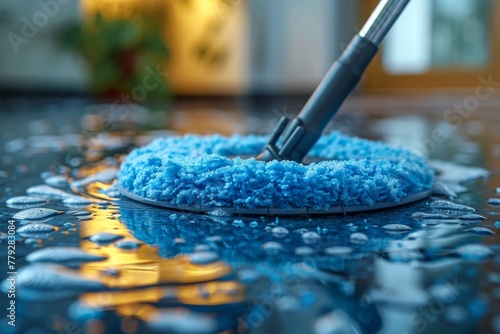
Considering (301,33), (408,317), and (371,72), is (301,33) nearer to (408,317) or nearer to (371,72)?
(371,72)

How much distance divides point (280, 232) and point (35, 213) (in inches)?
12.7

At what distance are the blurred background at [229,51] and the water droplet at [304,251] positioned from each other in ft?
10.7

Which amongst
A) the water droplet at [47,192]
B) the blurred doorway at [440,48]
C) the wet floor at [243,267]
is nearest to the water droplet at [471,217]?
the wet floor at [243,267]

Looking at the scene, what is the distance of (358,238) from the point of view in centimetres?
68

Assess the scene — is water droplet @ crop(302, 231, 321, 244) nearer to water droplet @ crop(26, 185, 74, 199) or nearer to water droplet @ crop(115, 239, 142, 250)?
water droplet @ crop(115, 239, 142, 250)

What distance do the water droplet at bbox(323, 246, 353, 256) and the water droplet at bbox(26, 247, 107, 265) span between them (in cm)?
21

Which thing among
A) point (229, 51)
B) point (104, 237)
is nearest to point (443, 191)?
point (104, 237)

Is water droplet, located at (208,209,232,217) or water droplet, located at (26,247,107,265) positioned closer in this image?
water droplet, located at (26,247,107,265)

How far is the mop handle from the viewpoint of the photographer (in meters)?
0.92

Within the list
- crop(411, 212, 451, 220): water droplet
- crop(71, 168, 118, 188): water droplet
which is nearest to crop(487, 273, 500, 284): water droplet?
crop(411, 212, 451, 220): water droplet

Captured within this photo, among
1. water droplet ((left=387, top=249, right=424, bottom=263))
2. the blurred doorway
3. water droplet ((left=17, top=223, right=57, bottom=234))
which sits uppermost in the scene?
the blurred doorway

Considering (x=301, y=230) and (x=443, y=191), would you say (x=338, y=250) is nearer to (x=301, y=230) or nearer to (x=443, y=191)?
(x=301, y=230)

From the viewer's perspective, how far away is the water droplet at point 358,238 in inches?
26.1

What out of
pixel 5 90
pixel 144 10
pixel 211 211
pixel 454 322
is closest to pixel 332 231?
pixel 211 211
